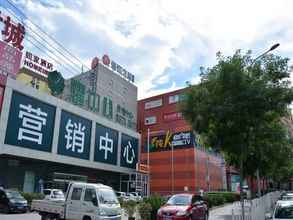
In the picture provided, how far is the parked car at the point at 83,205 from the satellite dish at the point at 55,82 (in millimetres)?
25715

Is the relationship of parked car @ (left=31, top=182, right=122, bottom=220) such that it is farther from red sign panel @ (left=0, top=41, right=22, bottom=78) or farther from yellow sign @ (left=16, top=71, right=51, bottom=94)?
yellow sign @ (left=16, top=71, right=51, bottom=94)

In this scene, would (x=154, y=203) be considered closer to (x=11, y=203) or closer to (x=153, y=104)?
(x=11, y=203)

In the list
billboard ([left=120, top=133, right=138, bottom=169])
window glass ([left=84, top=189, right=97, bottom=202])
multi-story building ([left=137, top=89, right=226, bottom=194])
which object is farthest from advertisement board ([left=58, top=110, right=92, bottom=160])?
window glass ([left=84, top=189, right=97, bottom=202])

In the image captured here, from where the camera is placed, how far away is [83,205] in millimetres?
15367

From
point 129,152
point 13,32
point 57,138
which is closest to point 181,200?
point 57,138

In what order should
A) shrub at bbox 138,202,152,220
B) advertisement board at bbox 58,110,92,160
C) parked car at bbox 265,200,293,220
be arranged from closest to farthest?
parked car at bbox 265,200,293,220 → shrub at bbox 138,202,152,220 → advertisement board at bbox 58,110,92,160

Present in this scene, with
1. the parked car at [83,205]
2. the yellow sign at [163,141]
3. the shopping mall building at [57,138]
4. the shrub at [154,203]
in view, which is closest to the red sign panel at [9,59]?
the shopping mall building at [57,138]

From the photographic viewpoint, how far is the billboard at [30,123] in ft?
108

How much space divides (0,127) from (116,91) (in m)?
42.7

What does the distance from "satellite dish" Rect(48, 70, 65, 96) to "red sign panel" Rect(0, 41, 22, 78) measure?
5696 millimetres

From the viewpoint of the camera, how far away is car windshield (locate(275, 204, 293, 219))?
1065cm

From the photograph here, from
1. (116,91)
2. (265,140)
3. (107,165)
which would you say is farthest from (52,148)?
(116,91)

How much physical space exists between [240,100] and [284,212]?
4.96 m

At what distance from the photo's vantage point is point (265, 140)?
17188 millimetres
